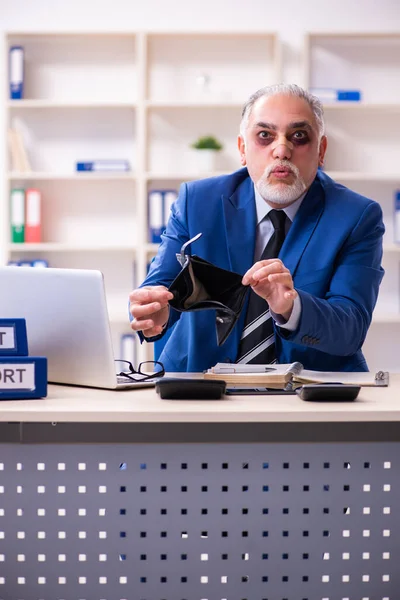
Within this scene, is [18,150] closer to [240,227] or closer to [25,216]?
[25,216]

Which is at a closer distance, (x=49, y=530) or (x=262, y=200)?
(x=49, y=530)

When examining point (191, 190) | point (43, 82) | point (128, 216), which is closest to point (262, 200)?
point (191, 190)

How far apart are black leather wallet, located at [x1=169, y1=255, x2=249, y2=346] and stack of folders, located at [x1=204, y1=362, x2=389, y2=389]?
5.3 inches

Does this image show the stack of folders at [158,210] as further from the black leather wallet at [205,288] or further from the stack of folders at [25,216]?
the black leather wallet at [205,288]

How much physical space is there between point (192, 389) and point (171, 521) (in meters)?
0.25

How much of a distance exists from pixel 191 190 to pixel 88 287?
82cm

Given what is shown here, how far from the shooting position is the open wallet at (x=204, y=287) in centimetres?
173

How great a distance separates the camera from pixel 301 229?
2141 millimetres

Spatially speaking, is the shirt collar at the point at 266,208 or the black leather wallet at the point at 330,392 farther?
the shirt collar at the point at 266,208

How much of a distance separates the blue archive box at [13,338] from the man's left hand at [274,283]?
48 centimetres

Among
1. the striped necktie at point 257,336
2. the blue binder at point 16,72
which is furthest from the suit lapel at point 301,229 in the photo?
the blue binder at point 16,72

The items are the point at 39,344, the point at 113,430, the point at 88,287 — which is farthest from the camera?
the point at 39,344

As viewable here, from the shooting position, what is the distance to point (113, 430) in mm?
1395

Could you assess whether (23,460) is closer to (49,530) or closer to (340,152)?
(49,530)
